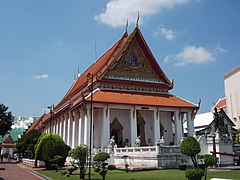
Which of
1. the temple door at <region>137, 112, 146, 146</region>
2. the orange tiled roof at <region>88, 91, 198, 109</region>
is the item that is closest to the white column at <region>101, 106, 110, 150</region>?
the orange tiled roof at <region>88, 91, 198, 109</region>

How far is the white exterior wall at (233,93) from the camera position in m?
49.1

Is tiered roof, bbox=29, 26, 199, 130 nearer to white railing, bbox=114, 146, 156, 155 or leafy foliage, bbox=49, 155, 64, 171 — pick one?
white railing, bbox=114, 146, 156, 155

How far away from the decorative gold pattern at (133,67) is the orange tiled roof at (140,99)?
1956 mm

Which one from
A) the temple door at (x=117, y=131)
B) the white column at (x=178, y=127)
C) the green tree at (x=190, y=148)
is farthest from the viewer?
the white column at (x=178, y=127)

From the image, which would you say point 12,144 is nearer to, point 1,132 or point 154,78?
point 1,132

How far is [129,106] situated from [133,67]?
495 centimetres

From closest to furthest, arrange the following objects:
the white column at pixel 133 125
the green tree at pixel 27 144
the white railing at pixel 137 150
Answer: the white railing at pixel 137 150 → the white column at pixel 133 125 → the green tree at pixel 27 144

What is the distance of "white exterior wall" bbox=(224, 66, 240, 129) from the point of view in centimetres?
4912

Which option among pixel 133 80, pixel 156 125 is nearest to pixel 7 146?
pixel 133 80

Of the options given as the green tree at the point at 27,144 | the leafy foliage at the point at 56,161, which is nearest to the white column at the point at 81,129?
the leafy foliage at the point at 56,161

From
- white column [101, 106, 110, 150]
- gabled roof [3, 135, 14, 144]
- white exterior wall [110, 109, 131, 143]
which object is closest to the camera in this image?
white column [101, 106, 110, 150]

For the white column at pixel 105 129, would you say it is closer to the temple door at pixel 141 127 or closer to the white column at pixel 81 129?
the white column at pixel 81 129

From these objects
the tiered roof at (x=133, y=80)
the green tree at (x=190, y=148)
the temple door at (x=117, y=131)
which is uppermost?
the tiered roof at (x=133, y=80)

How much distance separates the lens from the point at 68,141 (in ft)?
90.7
